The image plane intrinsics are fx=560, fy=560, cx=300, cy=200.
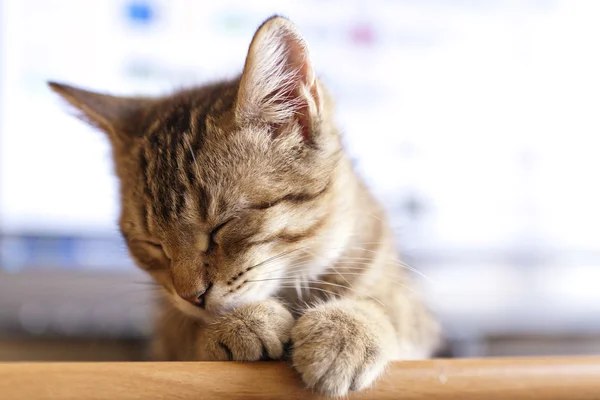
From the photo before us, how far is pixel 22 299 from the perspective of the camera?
124 centimetres

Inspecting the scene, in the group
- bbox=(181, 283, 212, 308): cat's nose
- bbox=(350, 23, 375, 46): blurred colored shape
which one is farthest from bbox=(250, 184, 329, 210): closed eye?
bbox=(350, 23, 375, 46): blurred colored shape

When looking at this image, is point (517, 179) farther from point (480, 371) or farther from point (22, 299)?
point (22, 299)

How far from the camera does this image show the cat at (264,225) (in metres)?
0.61

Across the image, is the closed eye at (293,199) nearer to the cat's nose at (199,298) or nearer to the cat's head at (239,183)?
the cat's head at (239,183)

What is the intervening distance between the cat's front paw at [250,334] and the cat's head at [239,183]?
0.09 feet

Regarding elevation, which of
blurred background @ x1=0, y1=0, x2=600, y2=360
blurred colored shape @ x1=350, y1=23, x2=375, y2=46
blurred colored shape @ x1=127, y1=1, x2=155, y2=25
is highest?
blurred colored shape @ x1=127, y1=1, x2=155, y2=25

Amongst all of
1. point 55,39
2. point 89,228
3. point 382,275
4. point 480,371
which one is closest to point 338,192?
point 382,275

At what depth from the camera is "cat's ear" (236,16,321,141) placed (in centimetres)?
63

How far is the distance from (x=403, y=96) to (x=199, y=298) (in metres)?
0.95

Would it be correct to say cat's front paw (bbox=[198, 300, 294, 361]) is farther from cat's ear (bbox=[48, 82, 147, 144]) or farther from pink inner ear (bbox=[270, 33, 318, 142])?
cat's ear (bbox=[48, 82, 147, 144])

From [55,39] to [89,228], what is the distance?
17.1 inches

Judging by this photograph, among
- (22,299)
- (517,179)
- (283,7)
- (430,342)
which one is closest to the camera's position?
(430,342)

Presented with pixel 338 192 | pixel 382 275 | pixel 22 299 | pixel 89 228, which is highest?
pixel 338 192

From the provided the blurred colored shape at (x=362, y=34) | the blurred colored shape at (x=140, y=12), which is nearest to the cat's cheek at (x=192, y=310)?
the blurred colored shape at (x=140, y=12)
